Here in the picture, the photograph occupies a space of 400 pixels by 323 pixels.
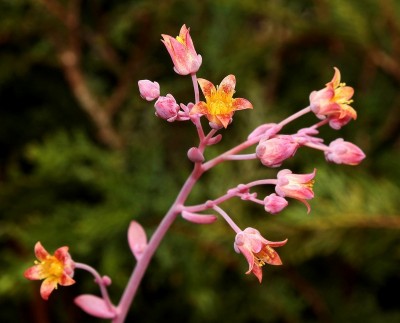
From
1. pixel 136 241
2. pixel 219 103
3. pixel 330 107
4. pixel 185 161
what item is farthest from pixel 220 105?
pixel 185 161

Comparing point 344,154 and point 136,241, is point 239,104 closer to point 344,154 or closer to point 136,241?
point 344,154

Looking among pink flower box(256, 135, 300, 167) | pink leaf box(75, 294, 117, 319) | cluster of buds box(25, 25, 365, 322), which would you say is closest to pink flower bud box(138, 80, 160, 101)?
cluster of buds box(25, 25, 365, 322)

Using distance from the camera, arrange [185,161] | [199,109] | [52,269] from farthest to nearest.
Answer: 1. [185,161]
2. [52,269]
3. [199,109]

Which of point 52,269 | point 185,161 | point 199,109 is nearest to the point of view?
point 199,109

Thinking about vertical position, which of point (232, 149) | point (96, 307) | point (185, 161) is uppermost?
point (232, 149)

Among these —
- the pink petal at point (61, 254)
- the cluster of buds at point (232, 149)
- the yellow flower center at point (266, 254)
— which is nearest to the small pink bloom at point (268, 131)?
the cluster of buds at point (232, 149)
